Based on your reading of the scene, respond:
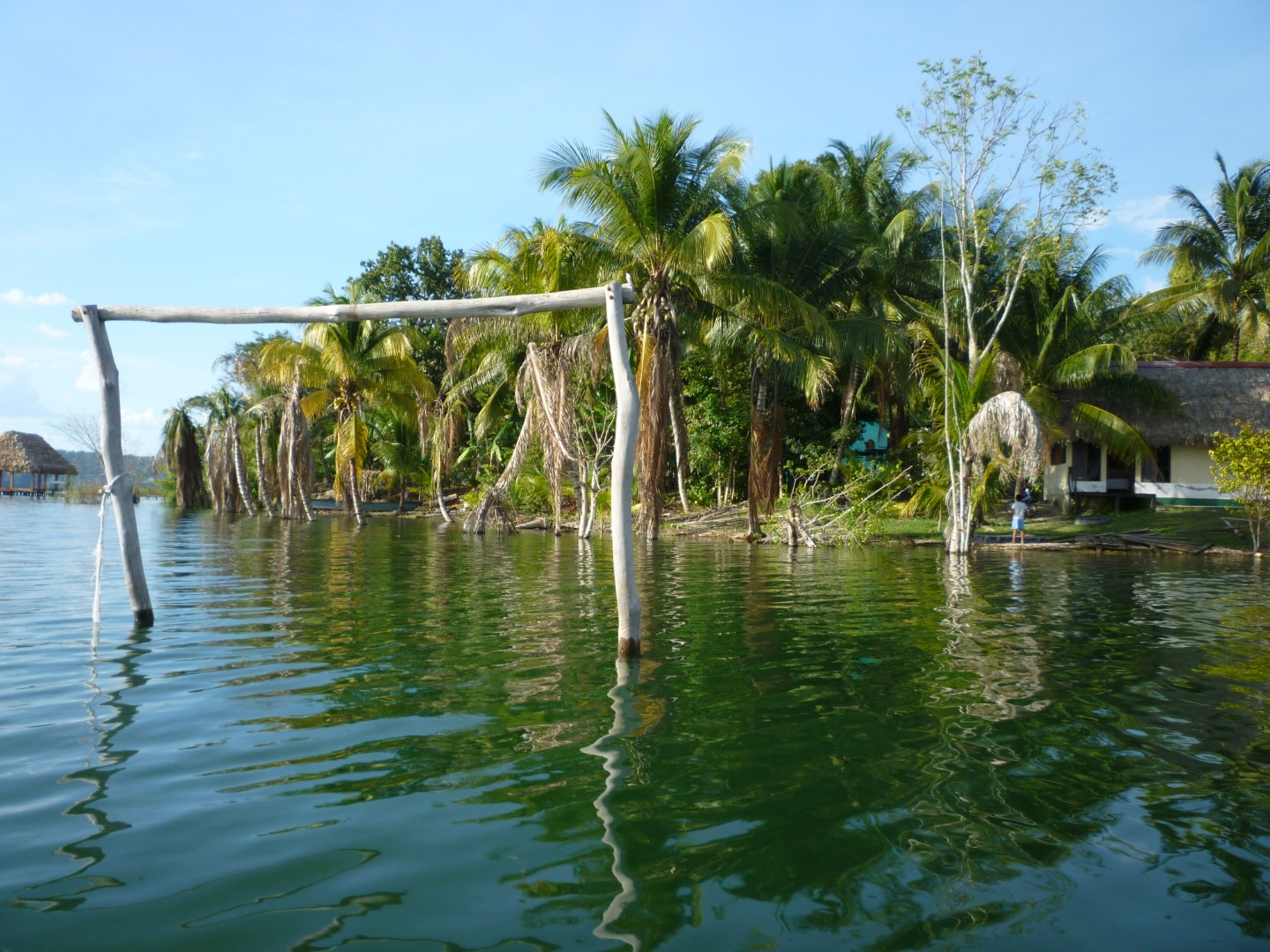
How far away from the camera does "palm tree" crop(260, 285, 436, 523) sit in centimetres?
3102

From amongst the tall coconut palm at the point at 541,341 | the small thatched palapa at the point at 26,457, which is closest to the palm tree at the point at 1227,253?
the tall coconut palm at the point at 541,341

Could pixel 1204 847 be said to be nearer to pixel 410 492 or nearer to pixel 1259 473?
pixel 1259 473

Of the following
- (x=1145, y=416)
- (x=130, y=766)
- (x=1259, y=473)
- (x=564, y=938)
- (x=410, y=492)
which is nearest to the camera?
(x=564, y=938)

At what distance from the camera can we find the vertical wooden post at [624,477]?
7.46 m

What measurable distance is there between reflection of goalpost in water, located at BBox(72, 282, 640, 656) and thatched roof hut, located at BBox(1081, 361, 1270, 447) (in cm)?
2539

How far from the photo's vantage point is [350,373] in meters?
31.5

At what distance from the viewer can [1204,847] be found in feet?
12.5

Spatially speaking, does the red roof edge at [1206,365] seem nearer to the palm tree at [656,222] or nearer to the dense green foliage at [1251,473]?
the dense green foliage at [1251,473]

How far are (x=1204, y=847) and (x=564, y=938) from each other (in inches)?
106

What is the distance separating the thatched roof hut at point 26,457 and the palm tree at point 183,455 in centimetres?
1485

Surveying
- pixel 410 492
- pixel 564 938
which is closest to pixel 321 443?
pixel 410 492

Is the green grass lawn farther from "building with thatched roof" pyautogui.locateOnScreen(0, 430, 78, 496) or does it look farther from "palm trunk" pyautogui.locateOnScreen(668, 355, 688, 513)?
"building with thatched roof" pyautogui.locateOnScreen(0, 430, 78, 496)

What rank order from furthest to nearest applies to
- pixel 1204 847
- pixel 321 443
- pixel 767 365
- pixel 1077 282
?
1. pixel 321 443
2. pixel 1077 282
3. pixel 767 365
4. pixel 1204 847

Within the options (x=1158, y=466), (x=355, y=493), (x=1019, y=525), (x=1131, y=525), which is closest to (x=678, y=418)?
(x=1019, y=525)
